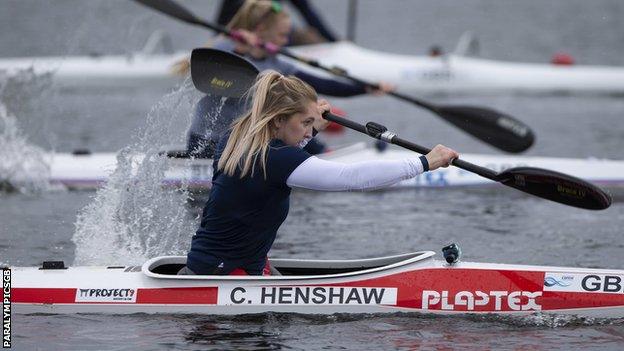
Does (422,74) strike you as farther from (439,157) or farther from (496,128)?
(439,157)

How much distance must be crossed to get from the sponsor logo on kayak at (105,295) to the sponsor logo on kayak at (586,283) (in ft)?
8.11

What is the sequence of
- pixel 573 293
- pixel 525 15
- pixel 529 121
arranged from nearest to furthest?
1. pixel 573 293
2. pixel 529 121
3. pixel 525 15

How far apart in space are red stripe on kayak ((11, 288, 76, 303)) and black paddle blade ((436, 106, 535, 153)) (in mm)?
4756

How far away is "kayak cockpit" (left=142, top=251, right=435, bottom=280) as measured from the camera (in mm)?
8078

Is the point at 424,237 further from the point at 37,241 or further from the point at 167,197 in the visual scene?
the point at 37,241

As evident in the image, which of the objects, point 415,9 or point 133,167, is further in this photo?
point 415,9

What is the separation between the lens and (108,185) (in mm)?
9984

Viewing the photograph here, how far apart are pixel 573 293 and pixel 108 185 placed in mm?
3661

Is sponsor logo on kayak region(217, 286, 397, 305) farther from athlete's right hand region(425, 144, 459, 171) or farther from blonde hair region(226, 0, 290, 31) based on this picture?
blonde hair region(226, 0, 290, 31)

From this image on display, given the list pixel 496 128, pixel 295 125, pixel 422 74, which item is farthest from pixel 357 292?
pixel 422 74

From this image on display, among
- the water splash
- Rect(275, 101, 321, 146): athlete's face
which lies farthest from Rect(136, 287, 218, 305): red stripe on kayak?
the water splash

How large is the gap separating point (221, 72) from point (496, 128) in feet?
9.84

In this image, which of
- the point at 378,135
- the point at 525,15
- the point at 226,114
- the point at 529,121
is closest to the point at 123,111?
the point at 529,121

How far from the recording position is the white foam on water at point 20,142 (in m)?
13.2
